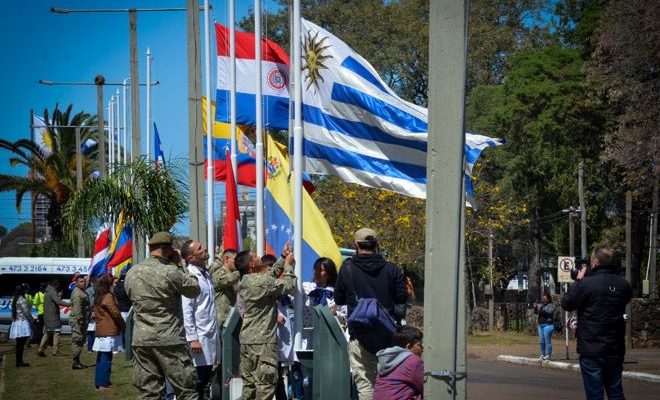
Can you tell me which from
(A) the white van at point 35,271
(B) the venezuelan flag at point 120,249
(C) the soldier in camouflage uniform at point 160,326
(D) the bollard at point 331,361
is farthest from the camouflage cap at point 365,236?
(A) the white van at point 35,271

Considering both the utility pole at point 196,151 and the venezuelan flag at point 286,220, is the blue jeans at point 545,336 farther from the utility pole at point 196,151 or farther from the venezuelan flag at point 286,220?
the utility pole at point 196,151

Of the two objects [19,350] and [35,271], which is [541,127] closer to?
[35,271]

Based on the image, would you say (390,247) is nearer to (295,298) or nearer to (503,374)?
(503,374)

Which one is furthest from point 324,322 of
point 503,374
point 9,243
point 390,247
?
point 9,243

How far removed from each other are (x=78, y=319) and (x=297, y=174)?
36.6ft

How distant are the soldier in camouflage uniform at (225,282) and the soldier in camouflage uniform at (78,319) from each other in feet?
30.7

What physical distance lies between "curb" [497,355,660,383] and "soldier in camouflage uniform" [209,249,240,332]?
33.8 feet

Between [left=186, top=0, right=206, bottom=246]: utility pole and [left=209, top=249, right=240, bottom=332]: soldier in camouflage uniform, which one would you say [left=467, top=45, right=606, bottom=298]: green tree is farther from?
[left=209, top=249, right=240, bottom=332]: soldier in camouflage uniform

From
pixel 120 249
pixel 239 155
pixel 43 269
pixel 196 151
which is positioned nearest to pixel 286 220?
pixel 196 151

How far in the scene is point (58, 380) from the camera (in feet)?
70.5

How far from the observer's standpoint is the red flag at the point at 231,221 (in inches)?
728

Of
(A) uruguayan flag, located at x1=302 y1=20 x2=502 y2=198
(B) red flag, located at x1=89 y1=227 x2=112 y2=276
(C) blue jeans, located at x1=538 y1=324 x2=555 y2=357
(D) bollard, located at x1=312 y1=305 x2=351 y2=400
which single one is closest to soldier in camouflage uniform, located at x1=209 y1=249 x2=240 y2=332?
(A) uruguayan flag, located at x1=302 y1=20 x2=502 y2=198

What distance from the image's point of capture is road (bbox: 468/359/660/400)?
755 inches

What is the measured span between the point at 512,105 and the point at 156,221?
23.8 meters
